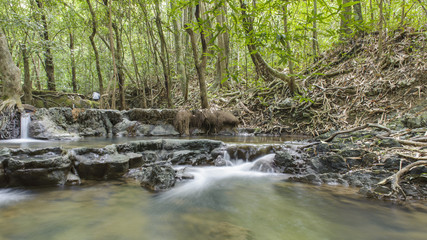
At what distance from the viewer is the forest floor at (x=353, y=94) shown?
6141 millimetres

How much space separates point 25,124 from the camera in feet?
19.9

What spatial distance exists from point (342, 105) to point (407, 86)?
5.65ft

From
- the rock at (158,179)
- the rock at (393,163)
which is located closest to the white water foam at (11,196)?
the rock at (158,179)

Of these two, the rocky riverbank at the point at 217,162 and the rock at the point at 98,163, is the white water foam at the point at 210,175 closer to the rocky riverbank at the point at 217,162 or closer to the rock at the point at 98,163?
the rocky riverbank at the point at 217,162

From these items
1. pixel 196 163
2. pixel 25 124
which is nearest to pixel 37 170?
pixel 196 163

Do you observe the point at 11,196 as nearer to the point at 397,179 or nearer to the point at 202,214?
the point at 202,214

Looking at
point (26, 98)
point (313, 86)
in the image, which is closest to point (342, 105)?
point (313, 86)

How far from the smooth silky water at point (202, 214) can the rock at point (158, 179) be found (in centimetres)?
13

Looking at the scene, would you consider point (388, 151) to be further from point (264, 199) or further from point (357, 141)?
point (264, 199)

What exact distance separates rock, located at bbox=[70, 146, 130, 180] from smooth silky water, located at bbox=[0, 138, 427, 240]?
235 millimetres

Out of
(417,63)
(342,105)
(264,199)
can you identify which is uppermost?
(417,63)

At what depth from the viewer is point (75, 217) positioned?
7.16 feet

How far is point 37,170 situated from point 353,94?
28.1ft

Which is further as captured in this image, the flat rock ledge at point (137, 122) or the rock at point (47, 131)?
the flat rock ledge at point (137, 122)
